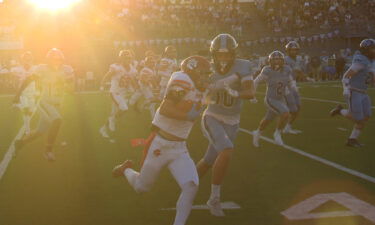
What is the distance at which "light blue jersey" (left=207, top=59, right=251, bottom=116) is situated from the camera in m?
6.20

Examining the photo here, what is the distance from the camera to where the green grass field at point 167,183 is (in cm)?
Result: 590

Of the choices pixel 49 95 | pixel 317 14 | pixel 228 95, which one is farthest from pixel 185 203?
pixel 317 14

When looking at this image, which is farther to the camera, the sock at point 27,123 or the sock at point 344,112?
the sock at point 27,123

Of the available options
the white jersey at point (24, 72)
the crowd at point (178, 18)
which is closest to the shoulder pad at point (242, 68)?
the white jersey at point (24, 72)

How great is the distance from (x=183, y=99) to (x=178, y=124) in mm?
258

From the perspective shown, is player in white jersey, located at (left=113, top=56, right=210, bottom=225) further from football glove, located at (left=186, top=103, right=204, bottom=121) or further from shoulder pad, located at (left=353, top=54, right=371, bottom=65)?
shoulder pad, located at (left=353, top=54, right=371, bottom=65)

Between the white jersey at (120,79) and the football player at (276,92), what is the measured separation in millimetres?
3274

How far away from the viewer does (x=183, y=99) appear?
5.03 metres

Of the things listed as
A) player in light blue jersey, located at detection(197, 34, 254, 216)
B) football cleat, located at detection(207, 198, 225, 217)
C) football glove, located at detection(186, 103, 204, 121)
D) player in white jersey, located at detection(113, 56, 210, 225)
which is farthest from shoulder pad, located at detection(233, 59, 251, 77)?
football cleat, located at detection(207, 198, 225, 217)

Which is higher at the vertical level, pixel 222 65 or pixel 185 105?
pixel 222 65

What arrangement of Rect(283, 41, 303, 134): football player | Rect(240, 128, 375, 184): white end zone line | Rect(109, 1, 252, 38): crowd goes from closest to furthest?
Rect(240, 128, 375, 184): white end zone line → Rect(283, 41, 303, 134): football player → Rect(109, 1, 252, 38): crowd

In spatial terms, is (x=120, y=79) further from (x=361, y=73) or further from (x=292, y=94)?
(x=361, y=73)

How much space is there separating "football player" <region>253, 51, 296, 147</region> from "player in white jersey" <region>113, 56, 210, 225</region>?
5.51 meters

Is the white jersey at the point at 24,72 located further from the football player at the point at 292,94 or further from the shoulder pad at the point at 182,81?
the football player at the point at 292,94
